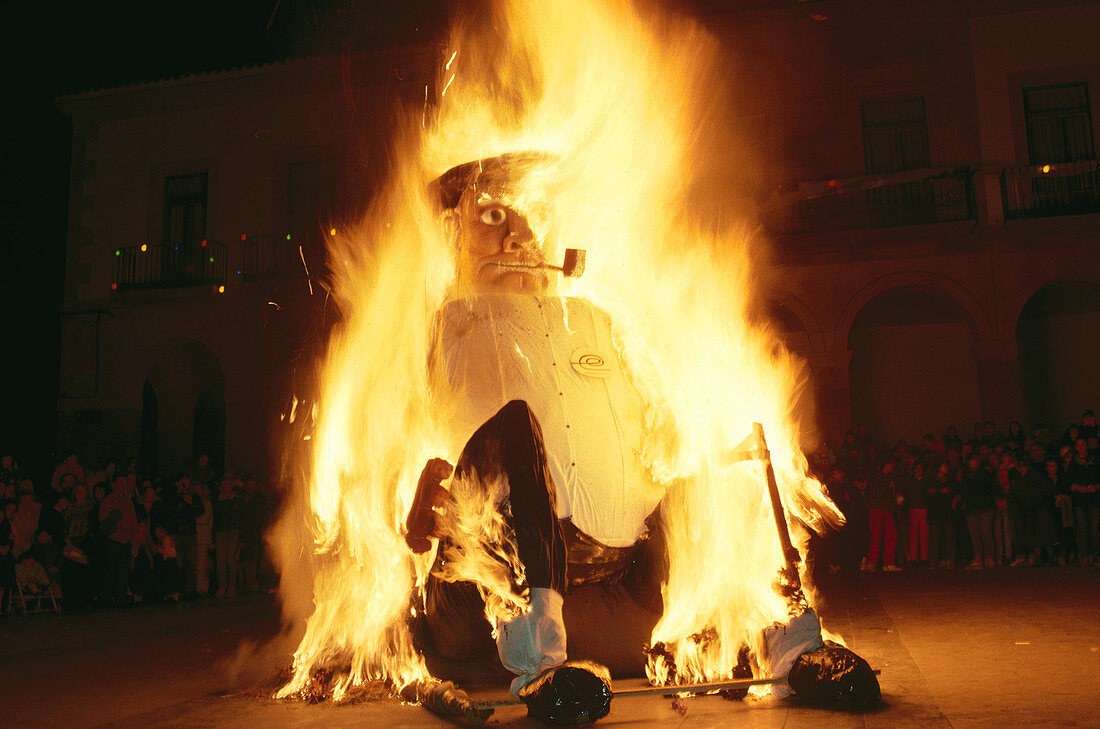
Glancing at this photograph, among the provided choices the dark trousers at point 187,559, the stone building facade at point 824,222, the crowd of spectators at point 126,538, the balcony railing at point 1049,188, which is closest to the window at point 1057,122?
the stone building facade at point 824,222

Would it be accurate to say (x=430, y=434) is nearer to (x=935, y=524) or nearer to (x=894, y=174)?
(x=935, y=524)

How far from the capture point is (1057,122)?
651 inches

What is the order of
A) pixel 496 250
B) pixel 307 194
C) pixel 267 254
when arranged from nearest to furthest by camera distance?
1. pixel 496 250
2. pixel 267 254
3. pixel 307 194

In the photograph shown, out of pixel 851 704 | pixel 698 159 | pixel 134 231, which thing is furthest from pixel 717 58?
pixel 851 704

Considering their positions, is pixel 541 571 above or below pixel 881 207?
below

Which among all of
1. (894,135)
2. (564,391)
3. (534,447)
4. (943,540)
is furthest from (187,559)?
(894,135)

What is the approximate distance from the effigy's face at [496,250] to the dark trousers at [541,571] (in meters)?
0.74

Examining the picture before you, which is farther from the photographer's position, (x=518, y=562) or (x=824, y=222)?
(x=824, y=222)

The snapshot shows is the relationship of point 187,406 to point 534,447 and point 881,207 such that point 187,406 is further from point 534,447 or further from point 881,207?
point 534,447

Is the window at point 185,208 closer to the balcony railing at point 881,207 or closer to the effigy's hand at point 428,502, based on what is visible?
the balcony railing at point 881,207

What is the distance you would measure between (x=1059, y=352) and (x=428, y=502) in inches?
645

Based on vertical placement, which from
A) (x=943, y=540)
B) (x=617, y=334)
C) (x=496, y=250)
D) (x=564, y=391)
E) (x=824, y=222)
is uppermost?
(x=824, y=222)

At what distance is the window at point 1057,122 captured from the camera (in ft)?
54.0

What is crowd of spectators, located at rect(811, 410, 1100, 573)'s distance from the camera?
38.0 feet
